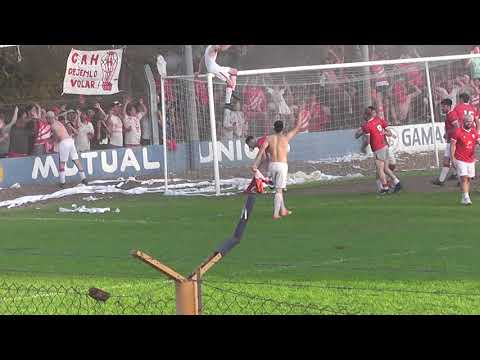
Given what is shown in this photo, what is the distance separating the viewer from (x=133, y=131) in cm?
3272

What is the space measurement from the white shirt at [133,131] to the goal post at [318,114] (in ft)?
4.50

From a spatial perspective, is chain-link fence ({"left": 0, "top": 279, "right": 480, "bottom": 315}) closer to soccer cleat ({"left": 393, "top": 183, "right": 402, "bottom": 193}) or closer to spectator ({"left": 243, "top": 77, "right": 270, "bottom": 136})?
soccer cleat ({"left": 393, "top": 183, "right": 402, "bottom": 193})

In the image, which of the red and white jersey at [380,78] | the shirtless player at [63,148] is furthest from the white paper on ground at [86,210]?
the red and white jersey at [380,78]

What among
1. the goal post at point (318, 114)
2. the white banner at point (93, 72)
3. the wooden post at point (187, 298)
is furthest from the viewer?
the white banner at point (93, 72)

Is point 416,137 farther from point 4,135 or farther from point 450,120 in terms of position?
point 4,135

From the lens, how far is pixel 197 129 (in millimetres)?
31344

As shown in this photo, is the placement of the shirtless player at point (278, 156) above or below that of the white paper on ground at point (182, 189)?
above

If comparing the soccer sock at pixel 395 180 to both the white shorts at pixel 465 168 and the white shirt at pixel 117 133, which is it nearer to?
the white shorts at pixel 465 168

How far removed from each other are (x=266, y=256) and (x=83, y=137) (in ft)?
59.3

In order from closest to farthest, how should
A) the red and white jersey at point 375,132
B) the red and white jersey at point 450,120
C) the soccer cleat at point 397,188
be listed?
the red and white jersey at point 450,120 < the soccer cleat at point 397,188 < the red and white jersey at point 375,132

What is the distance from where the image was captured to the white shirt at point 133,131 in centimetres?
3259

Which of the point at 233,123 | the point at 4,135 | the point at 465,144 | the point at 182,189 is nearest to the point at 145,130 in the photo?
the point at 233,123

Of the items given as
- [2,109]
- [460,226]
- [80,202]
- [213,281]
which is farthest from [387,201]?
[2,109]

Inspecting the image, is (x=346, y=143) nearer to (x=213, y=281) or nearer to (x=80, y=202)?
(x=80, y=202)
